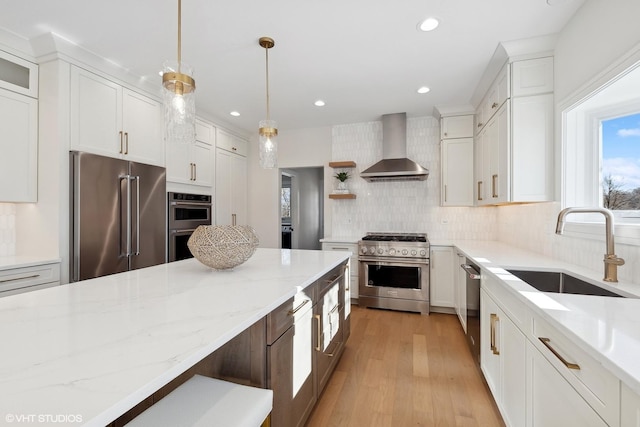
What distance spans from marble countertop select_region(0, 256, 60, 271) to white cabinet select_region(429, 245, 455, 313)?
365cm

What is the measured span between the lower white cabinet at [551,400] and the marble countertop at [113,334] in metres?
1.02

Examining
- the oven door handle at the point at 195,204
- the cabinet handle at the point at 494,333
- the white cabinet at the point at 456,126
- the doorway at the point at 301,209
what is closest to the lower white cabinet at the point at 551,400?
the cabinet handle at the point at 494,333

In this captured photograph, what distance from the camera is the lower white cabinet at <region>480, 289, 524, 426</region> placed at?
139cm

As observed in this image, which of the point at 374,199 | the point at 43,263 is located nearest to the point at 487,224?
the point at 374,199

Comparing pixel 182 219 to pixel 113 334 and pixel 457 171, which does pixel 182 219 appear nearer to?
pixel 113 334

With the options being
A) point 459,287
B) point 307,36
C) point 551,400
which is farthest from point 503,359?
point 307,36

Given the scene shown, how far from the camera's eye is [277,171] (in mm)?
4773

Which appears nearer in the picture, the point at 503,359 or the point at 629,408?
the point at 629,408

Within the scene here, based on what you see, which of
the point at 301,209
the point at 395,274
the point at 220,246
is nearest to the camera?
the point at 220,246

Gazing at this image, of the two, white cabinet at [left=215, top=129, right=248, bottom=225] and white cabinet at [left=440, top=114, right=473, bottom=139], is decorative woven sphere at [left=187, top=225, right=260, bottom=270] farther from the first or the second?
white cabinet at [left=440, top=114, right=473, bottom=139]

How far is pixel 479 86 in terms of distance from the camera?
3000 mm

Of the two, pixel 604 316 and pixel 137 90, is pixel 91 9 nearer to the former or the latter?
pixel 137 90

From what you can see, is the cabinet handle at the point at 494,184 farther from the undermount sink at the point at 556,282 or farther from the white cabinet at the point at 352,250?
the white cabinet at the point at 352,250

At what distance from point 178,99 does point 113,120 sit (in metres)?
1.67
